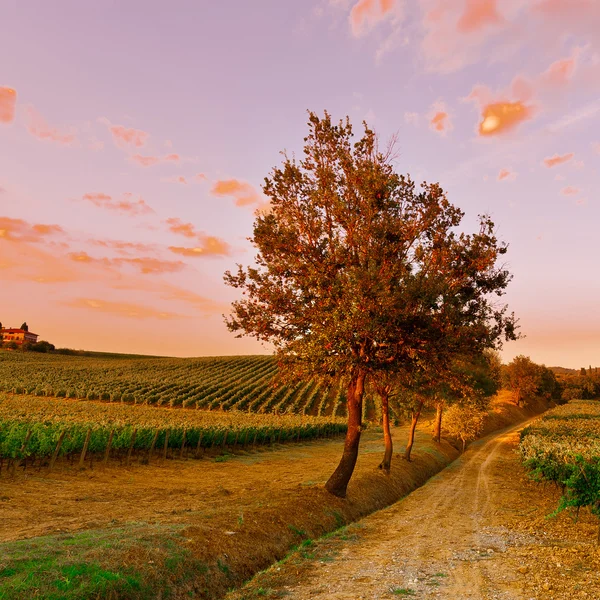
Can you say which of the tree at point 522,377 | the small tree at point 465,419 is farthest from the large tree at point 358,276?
the tree at point 522,377

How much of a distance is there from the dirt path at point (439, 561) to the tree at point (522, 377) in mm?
91686

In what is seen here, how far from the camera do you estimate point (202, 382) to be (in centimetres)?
8638

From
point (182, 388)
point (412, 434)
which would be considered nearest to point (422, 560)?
point (412, 434)

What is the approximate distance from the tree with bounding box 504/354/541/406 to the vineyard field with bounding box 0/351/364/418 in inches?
1684

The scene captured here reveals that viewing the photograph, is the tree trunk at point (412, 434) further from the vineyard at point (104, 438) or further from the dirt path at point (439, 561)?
the vineyard at point (104, 438)

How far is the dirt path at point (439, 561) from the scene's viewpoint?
34.1ft

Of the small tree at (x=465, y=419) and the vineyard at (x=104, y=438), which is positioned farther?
the small tree at (x=465, y=419)

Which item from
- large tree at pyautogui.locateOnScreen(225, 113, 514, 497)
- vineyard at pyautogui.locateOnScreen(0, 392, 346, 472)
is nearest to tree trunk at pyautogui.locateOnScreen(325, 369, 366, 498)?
large tree at pyautogui.locateOnScreen(225, 113, 514, 497)

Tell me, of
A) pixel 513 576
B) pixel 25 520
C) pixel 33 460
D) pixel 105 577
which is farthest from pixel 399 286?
pixel 33 460

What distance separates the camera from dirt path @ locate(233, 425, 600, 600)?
10.4m

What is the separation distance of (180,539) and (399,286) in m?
12.1

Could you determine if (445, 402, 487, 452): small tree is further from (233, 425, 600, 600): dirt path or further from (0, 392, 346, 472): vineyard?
(233, 425, 600, 600): dirt path

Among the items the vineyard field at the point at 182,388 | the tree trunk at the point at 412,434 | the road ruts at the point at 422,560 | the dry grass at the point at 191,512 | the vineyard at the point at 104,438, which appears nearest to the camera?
the road ruts at the point at 422,560

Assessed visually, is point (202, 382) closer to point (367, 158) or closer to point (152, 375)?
point (152, 375)
